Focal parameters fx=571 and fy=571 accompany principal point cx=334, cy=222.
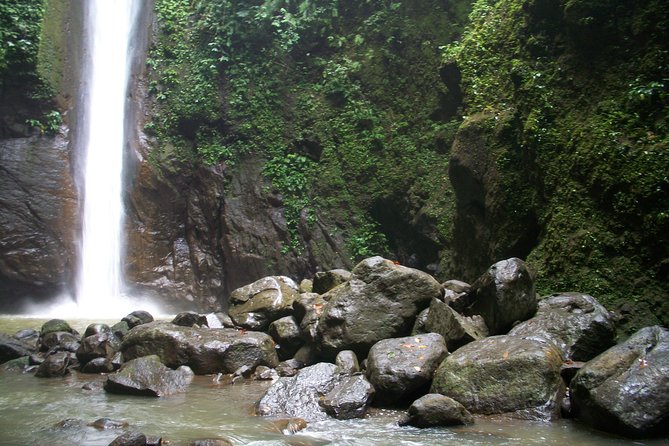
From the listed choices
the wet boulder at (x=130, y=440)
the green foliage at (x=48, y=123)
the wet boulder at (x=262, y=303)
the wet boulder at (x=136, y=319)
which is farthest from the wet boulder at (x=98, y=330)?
the green foliage at (x=48, y=123)

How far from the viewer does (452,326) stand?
617 centimetres

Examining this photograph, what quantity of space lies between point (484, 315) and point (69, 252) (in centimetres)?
1015

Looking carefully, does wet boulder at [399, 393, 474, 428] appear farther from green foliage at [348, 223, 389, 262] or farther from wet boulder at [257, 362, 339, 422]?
green foliage at [348, 223, 389, 262]

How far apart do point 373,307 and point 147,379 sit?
2637 mm

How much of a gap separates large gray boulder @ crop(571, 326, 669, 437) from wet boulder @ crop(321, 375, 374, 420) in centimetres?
181

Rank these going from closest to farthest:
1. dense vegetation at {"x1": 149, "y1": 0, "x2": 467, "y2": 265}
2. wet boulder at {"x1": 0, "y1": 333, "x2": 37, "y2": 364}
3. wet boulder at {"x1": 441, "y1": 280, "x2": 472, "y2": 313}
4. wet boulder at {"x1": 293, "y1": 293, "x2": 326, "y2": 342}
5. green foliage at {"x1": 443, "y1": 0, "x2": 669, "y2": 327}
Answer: green foliage at {"x1": 443, "y1": 0, "x2": 669, "y2": 327}, wet boulder at {"x1": 441, "y1": 280, "x2": 472, "y2": 313}, wet boulder at {"x1": 293, "y1": 293, "x2": 326, "y2": 342}, wet boulder at {"x1": 0, "y1": 333, "x2": 37, "y2": 364}, dense vegetation at {"x1": 149, "y1": 0, "x2": 467, "y2": 265}

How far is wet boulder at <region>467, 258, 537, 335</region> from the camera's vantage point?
6.25 m

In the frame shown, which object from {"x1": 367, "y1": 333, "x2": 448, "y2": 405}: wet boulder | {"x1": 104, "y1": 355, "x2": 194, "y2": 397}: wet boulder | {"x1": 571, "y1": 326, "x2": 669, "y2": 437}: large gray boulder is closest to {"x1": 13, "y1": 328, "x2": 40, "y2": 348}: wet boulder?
{"x1": 104, "y1": 355, "x2": 194, "y2": 397}: wet boulder

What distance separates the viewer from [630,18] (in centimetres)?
691

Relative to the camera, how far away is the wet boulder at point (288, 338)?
24.7 ft

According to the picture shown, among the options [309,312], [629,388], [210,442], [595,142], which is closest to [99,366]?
[309,312]

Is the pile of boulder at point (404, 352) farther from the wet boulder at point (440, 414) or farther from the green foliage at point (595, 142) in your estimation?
the green foliage at point (595, 142)

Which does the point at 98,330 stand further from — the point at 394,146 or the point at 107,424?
the point at 394,146

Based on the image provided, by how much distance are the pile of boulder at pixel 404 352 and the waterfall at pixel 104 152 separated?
4.52 meters
